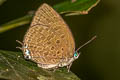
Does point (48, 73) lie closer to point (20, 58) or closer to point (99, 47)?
point (20, 58)

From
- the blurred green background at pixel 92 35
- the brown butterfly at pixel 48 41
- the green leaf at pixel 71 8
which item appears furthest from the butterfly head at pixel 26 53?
the blurred green background at pixel 92 35

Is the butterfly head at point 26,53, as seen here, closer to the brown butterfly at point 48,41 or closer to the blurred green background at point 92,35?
the brown butterfly at point 48,41

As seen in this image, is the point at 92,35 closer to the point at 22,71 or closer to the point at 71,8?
the point at 71,8

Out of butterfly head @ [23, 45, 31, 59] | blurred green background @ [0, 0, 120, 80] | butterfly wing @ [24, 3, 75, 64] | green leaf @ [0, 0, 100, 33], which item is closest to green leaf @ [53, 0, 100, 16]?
green leaf @ [0, 0, 100, 33]

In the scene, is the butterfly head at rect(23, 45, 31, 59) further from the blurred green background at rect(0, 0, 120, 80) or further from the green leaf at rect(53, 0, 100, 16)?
the blurred green background at rect(0, 0, 120, 80)

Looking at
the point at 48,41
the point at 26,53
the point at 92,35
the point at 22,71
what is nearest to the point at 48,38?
the point at 48,41
